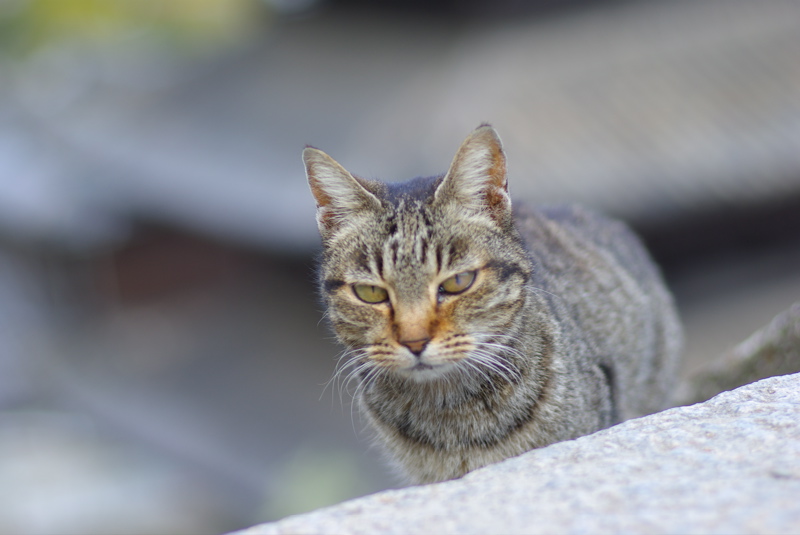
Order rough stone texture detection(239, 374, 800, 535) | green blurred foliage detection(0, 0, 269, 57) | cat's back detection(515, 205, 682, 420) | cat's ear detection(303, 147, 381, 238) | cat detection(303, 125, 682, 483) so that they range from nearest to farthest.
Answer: rough stone texture detection(239, 374, 800, 535) < cat detection(303, 125, 682, 483) < cat's ear detection(303, 147, 381, 238) < cat's back detection(515, 205, 682, 420) < green blurred foliage detection(0, 0, 269, 57)

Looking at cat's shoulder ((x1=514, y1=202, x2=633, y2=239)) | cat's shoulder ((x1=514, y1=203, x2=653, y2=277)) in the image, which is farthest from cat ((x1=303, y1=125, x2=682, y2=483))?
cat's shoulder ((x1=514, y1=202, x2=633, y2=239))

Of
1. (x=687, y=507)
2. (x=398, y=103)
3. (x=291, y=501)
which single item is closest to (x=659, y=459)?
(x=687, y=507)

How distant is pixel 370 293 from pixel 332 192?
470mm

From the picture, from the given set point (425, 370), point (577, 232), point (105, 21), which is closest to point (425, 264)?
point (425, 370)

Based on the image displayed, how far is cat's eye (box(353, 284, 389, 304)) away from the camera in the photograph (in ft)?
9.77

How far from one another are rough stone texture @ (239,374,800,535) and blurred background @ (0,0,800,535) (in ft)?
15.8

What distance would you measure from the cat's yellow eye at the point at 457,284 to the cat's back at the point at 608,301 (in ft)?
1.26

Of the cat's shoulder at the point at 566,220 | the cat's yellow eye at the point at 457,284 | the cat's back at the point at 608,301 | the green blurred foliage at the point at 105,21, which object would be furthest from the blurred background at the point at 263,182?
the cat's yellow eye at the point at 457,284

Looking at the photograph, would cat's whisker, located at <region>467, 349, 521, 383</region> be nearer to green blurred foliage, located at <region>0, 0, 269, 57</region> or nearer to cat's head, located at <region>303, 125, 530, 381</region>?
cat's head, located at <region>303, 125, 530, 381</region>

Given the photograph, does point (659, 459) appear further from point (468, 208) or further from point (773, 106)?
point (773, 106)

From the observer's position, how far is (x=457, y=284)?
2.95m

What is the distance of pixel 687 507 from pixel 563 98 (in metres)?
6.17

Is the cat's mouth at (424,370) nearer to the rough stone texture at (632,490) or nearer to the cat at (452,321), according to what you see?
the cat at (452,321)

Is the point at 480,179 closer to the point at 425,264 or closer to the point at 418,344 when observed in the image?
the point at 425,264
